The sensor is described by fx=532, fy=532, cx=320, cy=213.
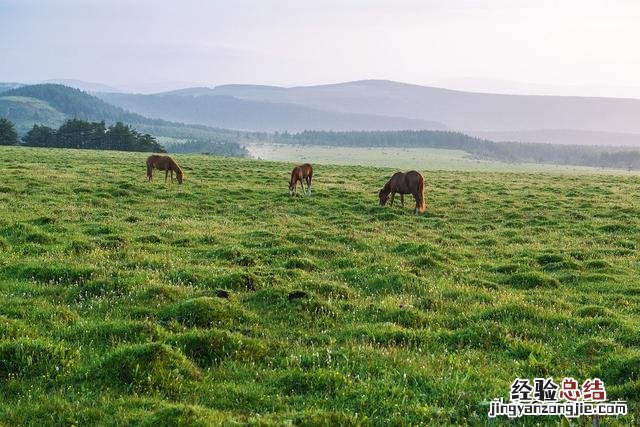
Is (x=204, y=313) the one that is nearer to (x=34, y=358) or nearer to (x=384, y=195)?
(x=34, y=358)

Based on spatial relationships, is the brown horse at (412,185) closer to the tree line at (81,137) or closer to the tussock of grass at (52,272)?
the tussock of grass at (52,272)

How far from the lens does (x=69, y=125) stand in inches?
4508

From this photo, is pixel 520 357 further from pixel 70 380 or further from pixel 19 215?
pixel 19 215

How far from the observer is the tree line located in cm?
11069

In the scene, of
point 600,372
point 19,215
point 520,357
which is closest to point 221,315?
point 520,357

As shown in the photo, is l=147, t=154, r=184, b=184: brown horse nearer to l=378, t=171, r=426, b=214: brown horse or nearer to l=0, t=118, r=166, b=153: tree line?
l=378, t=171, r=426, b=214: brown horse

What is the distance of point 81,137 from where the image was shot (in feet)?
380

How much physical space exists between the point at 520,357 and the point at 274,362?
4.25m

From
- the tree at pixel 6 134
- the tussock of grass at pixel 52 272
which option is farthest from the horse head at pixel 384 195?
the tree at pixel 6 134

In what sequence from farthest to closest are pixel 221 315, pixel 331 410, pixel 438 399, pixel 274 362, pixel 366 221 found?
1. pixel 366 221
2. pixel 221 315
3. pixel 274 362
4. pixel 438 399
5. pixel 331 410

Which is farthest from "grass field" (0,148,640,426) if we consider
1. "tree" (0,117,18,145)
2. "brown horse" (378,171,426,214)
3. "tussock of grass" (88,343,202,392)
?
"tree" (0,117,18,145)

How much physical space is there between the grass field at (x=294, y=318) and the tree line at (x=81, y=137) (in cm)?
→ 9900

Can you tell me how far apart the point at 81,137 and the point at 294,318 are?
11843cm

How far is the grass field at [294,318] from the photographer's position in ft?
24.0
